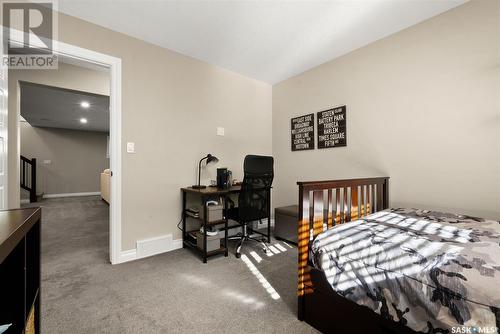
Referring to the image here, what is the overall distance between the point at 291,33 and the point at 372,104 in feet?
3.88

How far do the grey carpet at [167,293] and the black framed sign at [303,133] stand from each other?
1.43m

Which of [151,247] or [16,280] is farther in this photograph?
[151,247]

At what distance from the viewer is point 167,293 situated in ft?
5.41

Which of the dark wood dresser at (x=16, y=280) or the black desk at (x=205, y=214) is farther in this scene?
the black desk at (x=205, y=214)

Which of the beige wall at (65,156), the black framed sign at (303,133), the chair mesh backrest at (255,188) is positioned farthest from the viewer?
the beige wall at (65,156)

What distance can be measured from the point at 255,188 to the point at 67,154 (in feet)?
25.5

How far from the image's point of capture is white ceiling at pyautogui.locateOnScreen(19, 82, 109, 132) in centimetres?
392

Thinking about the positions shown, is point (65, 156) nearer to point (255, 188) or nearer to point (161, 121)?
point (161, 121)

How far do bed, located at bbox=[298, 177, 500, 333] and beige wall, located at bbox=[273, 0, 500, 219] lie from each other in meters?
0.48

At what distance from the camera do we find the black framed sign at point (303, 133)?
3.01 metres

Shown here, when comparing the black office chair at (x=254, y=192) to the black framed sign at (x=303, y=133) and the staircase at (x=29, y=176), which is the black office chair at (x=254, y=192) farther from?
the staircase at (x=29, y=176)

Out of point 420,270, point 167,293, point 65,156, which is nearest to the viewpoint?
point 420,270

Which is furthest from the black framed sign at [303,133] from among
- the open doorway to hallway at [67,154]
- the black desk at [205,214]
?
the open doorway to hallway at [67,154]

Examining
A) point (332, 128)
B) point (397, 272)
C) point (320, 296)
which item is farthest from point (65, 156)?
point (397, 272)
